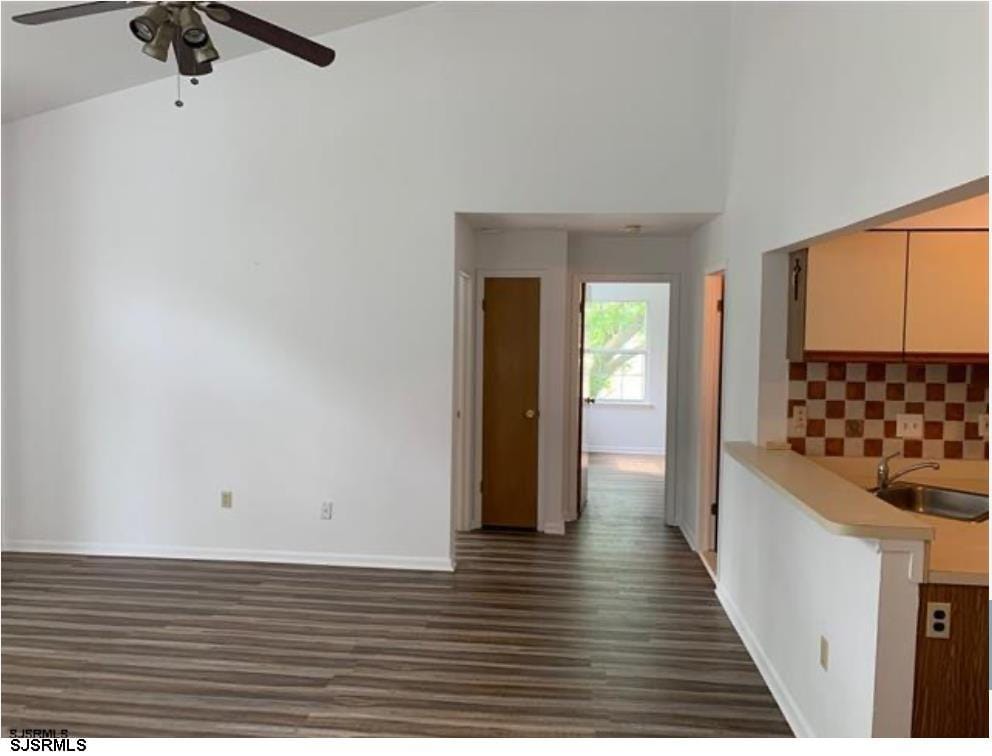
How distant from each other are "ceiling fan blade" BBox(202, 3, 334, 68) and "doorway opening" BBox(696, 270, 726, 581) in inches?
122

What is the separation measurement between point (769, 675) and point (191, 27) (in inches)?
136

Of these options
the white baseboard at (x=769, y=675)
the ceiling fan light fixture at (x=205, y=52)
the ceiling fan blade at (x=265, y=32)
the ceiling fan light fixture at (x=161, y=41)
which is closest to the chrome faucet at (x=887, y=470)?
the white baseboard at (x=769, y=675)

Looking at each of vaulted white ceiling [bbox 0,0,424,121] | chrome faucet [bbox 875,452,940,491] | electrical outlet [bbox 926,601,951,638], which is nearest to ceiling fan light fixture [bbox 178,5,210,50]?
vaulted white ceiling [bbox 0,0,424,121]

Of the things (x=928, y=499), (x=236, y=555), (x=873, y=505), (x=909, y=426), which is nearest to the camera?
(x=873, y=505)

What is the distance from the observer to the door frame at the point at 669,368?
5.92 m

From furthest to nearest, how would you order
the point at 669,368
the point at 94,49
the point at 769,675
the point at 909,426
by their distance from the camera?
the point at 669,368, the point at 94,49, the point at 909,426, the point at 769,675

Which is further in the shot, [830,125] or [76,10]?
[830,125]

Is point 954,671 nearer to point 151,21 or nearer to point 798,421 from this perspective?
point 798,421

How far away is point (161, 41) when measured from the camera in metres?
2.71

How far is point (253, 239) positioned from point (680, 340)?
127 inches

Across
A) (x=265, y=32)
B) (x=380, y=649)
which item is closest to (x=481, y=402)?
(x=380, y=649)

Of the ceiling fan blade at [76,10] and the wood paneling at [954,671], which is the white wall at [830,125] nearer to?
the wood paneling at [954,671]

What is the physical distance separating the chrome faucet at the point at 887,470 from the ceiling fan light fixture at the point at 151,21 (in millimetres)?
3563

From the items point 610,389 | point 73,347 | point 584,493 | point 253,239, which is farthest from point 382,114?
point 610,389
